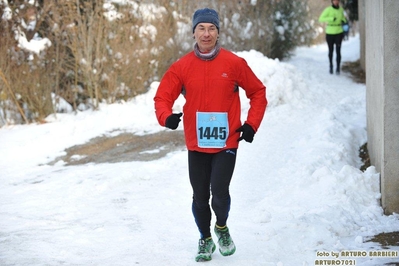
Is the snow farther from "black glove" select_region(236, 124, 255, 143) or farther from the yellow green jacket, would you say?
the yellow green jacket

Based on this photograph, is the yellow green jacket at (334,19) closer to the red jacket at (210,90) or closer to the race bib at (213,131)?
the red jacket at (210,90)

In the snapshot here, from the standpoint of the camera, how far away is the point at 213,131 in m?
4.89

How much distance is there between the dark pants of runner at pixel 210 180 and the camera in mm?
4898

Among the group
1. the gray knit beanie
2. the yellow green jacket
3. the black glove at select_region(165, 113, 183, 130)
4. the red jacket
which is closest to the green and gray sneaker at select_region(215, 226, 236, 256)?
the red jacket

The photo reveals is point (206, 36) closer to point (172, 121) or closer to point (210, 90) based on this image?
point (210, 90)

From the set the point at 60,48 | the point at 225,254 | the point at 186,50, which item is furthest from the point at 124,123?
the point at 225,254

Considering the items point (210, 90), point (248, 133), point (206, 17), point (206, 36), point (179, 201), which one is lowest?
point (179, 201)

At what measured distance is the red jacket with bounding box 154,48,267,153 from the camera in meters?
4.88

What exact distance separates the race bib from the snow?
3.08ft

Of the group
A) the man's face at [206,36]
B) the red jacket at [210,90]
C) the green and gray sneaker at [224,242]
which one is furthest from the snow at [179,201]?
the man's face at [206,36]

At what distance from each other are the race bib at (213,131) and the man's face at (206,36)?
47 cm

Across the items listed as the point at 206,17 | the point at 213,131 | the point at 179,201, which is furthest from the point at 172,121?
the point at 179,201

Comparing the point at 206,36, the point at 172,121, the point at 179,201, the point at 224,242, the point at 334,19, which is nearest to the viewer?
the point at 172,121

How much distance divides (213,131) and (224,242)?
89 centimetres
